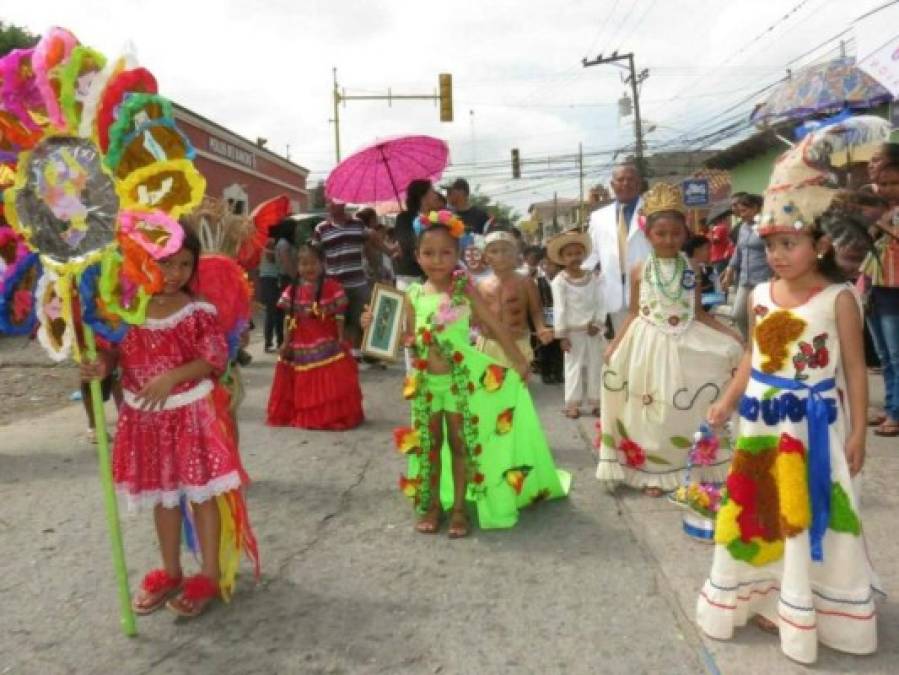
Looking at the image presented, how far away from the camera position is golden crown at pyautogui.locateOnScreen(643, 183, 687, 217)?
14.6 feet

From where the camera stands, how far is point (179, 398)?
124 inches

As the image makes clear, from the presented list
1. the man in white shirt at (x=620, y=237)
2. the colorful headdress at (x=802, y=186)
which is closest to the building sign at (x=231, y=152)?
the man in white shirt at (x=620, y=237)

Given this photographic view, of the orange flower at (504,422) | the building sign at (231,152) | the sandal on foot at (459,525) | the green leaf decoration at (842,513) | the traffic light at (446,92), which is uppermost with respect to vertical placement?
the traffic light at (446,92)

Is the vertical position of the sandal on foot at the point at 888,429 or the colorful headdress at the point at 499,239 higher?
the colorful headdress at the point at 499,239

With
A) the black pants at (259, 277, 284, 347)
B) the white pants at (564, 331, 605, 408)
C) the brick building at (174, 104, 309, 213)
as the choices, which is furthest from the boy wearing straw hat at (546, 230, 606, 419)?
the brick building at (174, 104, 309, 213)

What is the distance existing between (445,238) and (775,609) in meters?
2.28

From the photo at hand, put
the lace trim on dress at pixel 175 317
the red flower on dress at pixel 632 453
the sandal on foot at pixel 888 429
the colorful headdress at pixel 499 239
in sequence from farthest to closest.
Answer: the colorful headdress at pixel 499 239
the sandal on foot at pixel 888 429
the red flower on dress at pixel 632 453
the lace trim on dress at pixel 175 317

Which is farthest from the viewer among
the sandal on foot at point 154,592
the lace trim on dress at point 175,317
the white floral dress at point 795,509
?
the sandal on foot at point 154,592

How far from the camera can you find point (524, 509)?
14.4 ft

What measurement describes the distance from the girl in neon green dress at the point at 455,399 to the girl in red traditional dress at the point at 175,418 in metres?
1.19

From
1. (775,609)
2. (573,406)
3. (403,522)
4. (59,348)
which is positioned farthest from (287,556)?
(573,406)

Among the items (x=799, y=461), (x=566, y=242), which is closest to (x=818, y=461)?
(x=799, y=461)

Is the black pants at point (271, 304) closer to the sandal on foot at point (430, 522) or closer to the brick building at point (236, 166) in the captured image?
the brick building at point (236, 166)

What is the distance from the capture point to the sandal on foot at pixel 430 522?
13.4ft
